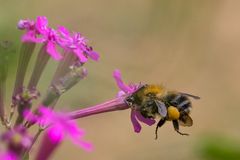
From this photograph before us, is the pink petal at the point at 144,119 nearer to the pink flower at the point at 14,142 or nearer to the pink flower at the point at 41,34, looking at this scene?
the pink flower at the point at 41,34

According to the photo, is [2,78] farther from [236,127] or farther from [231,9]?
[231,9]

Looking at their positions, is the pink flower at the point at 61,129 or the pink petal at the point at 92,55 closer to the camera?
the pink flower at the point at 61,129

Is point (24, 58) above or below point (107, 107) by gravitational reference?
above

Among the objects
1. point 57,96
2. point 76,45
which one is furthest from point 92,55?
point 57,96

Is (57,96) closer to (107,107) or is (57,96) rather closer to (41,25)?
(107,107)

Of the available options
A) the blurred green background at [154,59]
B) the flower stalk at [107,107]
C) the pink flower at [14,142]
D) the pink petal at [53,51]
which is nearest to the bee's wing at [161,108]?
the flower stalk at [107,107]

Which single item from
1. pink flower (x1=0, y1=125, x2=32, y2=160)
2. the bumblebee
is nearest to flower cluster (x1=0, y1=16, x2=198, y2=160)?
the bumblebee
